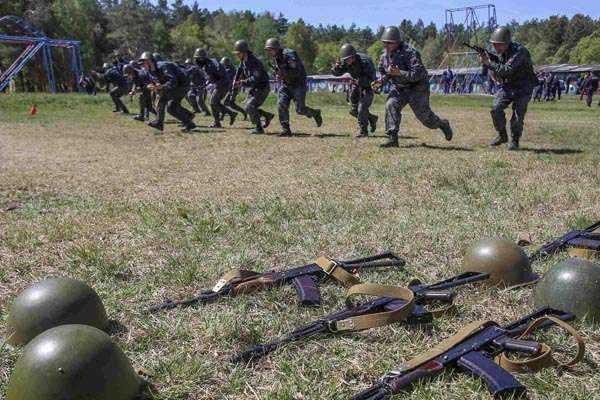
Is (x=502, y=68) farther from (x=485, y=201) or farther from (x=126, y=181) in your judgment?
(x=126, y=181)

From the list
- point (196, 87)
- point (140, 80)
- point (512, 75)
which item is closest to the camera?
point (512, 75)

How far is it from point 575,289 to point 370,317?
1.17m

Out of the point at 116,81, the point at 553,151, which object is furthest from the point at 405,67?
the point at 116,81

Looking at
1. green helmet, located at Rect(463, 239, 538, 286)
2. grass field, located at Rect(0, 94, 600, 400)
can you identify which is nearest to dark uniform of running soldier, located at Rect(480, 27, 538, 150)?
grass field, located at Rect(0, 94, 600, 400)

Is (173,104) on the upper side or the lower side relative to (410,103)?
lower

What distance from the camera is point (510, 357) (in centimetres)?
295

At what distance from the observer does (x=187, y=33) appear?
105m

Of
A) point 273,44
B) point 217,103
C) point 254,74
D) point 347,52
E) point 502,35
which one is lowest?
point 217,103

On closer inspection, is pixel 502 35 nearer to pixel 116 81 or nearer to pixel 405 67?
pixel 405 67

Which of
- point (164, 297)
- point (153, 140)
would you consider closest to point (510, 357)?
point (164, 297)

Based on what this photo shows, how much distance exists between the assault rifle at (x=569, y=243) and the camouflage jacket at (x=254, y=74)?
1058cm

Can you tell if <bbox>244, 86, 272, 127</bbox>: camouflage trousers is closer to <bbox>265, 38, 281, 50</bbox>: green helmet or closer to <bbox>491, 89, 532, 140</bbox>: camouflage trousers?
<bbox>265, 38, 281, 50</bbox>: green helmet

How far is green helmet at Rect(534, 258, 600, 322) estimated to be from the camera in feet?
10.8

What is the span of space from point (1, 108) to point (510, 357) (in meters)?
23.7
